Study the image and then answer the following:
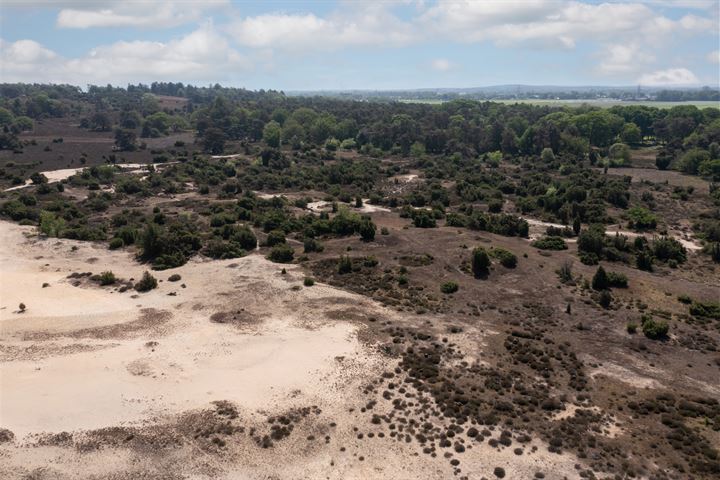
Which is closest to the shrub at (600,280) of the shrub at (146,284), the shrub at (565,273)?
the shrub at (565,273)

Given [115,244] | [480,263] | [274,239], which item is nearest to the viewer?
[480,263]

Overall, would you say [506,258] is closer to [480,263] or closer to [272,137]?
[480,263]

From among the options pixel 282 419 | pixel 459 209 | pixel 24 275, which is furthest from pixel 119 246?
pixel 459 209

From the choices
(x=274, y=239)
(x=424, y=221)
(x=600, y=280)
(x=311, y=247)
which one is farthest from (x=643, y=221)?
(x=274, y=239)

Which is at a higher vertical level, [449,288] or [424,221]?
[424,221]

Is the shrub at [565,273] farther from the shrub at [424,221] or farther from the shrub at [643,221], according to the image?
the shrub at [643,221]

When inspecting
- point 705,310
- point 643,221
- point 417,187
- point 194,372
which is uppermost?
point 417,187

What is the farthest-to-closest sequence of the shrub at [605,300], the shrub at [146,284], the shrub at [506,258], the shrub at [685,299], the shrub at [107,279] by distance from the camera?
the shrub at [506,258] → the shrub at [107,279] → the shrub at [146,284] → the shrub at [685,299] → the shrub at [605,300]
